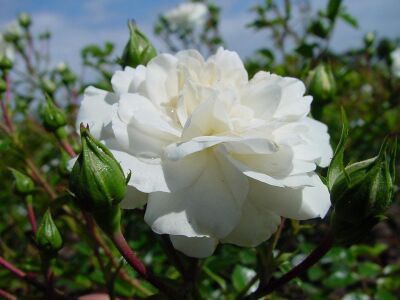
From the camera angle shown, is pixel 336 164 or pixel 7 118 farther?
pixel 7 118

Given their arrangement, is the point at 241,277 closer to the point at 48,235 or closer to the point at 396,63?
the point at 48,235

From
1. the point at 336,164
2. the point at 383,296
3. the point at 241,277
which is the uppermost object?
the point at 336,164

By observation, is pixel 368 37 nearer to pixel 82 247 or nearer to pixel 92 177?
pixel 82 247

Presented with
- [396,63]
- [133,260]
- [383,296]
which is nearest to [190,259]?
[133,260]

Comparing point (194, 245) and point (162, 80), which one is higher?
point (162, 80)

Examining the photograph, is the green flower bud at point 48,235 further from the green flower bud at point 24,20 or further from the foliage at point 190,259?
the green flower bud at point 24,20

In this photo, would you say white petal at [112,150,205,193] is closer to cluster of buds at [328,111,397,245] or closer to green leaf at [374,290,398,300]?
cluster of buds at [328,111,397,245]
